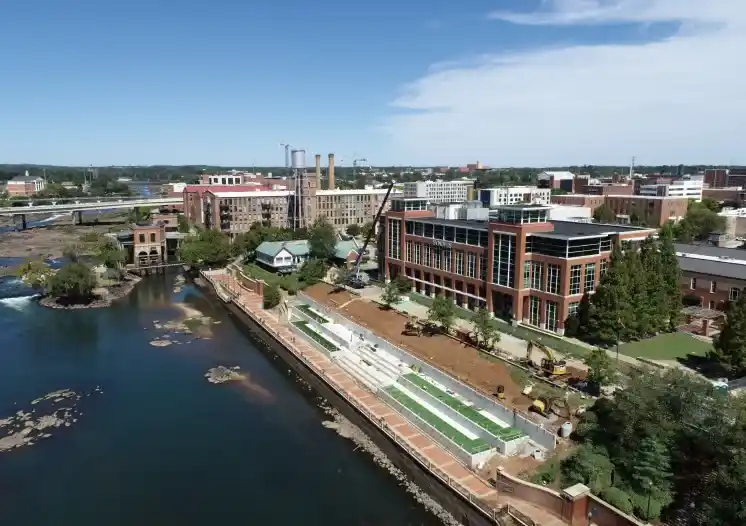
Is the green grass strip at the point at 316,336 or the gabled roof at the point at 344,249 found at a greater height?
the gabled roof at the point at 344,249

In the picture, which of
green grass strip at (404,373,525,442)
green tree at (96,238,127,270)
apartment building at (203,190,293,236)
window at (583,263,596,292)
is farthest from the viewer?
apartment building at (203,190,293,236)

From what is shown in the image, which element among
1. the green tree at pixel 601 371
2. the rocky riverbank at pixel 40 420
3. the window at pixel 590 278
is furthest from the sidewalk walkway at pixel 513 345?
the rocky riverbank at pixel 40 420

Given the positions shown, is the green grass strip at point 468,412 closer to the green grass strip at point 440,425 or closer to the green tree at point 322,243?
the green grass strip at point 440,425

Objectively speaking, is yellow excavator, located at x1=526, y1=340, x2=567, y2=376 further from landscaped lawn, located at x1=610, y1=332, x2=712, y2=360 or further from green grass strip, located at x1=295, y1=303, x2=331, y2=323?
green grass strip, located at x1=295, y1=303, x2=331, y2=323

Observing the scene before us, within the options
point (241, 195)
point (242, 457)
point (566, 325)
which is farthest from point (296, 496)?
point (241, 195)

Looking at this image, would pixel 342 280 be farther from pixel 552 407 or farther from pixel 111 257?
pixel 552 407

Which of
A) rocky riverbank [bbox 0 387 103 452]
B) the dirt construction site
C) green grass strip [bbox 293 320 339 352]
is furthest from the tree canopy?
rocky riverbank [bbox 0 387 103 452]
